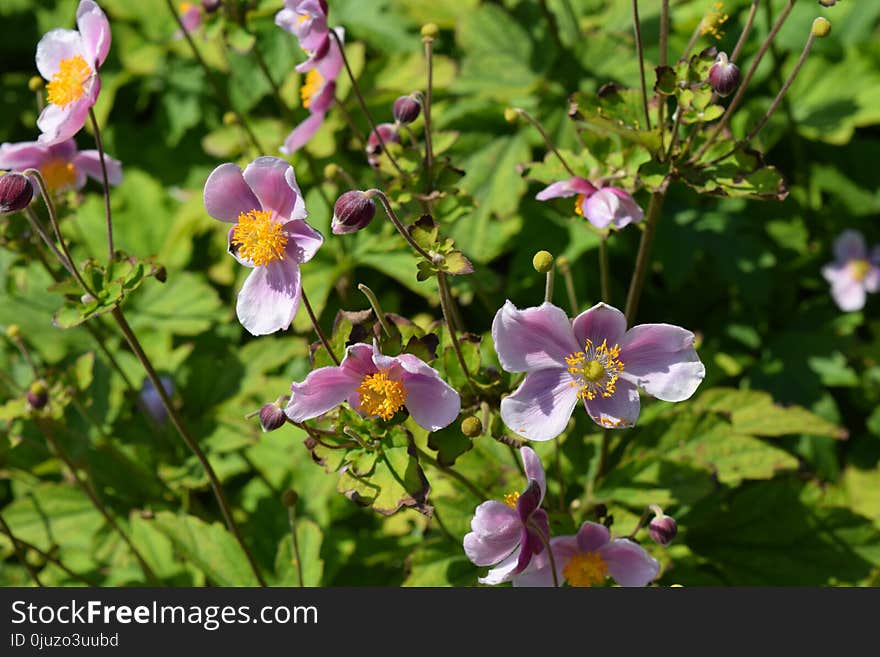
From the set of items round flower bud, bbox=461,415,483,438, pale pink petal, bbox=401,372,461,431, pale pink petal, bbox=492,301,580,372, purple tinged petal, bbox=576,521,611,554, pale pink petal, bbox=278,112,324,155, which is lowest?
purple tinged petal, bbox=576,521,611,554

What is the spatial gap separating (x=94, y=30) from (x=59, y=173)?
720 mm

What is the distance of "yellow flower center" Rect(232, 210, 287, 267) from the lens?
7.38 feet

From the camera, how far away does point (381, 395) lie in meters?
2.13

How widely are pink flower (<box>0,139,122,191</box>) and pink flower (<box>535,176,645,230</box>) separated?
1494 mm

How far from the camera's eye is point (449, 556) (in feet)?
9.18

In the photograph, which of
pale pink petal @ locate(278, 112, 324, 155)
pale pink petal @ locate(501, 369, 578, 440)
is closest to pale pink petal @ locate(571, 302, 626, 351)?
pale pink petal @ locate(501, 369, 578, 440)

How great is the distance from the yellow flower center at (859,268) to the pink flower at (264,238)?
9.18ft

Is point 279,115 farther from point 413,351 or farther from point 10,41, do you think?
point 413,351

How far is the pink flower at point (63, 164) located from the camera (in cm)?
298

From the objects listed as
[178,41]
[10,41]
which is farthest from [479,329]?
[10,41]

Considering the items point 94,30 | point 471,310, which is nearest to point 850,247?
point 471,310

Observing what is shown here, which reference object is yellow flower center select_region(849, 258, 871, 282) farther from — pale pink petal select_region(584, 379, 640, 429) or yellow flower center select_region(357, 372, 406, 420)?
yellow flower center select_region(357, 372, 406, 420)

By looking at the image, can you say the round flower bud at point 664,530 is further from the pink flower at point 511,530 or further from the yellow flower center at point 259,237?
the yellow flower center at point 259,237

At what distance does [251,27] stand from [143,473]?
Result: 172 cm
